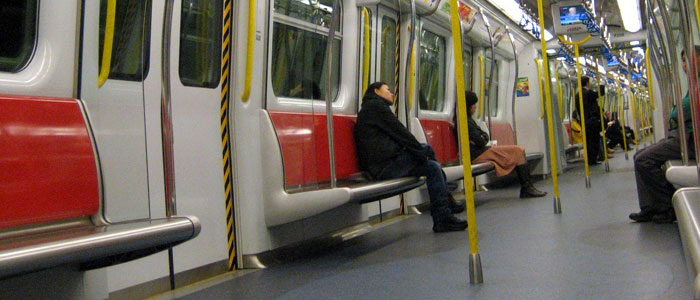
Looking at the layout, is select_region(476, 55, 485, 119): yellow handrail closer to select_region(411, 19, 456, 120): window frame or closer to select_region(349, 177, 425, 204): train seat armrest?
select_region(411, 19, 456, 120): window frame

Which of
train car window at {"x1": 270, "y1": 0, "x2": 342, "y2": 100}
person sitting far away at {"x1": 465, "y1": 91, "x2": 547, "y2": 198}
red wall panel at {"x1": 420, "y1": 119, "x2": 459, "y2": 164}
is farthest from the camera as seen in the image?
person sitting far away at {"x1": 465, "y1": 91, "x2": 547, "y2": 198}

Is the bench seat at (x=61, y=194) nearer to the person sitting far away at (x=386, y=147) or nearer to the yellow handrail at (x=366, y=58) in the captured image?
the person sitting far away at (x=386, y=147)

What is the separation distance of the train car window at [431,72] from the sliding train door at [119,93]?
15.0 feet

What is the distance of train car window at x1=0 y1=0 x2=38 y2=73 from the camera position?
272cm

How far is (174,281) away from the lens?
3.73 meters

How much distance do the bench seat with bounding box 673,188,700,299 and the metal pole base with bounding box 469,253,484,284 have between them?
3.77 feet

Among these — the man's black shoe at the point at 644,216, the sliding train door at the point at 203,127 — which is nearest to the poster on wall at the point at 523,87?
the man's black shoe at the point at 644,216

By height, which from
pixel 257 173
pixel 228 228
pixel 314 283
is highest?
pixel 257 173

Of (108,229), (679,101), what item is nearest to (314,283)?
(108,229)

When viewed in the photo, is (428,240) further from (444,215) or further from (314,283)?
(314,283)

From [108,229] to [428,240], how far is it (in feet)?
10.1

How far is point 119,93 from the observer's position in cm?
336

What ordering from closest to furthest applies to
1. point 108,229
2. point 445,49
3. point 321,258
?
point 108,229 → point 321,258 → point 445,49

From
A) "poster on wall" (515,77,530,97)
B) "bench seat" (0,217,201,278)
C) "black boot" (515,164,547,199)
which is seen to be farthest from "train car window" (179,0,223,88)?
"poster on wall" (515,77,530,97)
